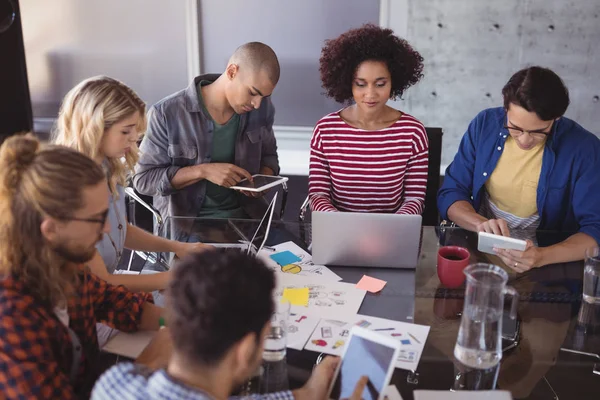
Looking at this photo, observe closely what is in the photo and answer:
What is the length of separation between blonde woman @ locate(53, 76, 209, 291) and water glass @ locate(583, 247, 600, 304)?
1115 millimetres

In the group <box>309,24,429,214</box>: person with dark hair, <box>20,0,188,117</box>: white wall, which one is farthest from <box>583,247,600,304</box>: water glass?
<box>20,0,188,117</box>: white wall

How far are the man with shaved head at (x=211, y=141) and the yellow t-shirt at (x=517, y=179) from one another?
926 mm

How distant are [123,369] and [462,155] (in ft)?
5.48

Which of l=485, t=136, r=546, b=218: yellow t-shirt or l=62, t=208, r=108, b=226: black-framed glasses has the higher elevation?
l=62, t=208, r=108, b=226: black-framed glasses

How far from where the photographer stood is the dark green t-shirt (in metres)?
2.54

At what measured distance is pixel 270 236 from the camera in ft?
6.79

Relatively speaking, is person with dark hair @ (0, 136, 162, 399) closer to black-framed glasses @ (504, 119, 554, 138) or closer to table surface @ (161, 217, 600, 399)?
table surface @ (161, 217, 600, 399)

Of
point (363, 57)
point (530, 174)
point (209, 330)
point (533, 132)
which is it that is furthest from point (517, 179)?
point (209, 330)

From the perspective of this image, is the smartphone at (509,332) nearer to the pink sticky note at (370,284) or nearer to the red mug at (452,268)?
the red mug at (452,268)

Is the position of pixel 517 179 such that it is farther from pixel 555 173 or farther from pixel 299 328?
pixel 299 328

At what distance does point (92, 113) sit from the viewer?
73.1 inches

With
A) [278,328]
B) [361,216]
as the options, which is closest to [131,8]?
[361,216]

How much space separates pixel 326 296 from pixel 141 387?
74cm

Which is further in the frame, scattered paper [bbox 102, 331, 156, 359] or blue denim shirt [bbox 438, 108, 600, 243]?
blue denim shirt [bbox 438, 108, 600, 243]
